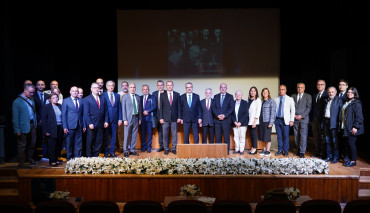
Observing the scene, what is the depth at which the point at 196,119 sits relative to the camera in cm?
603

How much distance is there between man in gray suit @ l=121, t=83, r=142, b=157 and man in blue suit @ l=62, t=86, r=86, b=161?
814mm

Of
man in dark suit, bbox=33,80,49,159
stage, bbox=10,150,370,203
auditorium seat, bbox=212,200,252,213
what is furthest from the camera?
man in dark suit, bbox=33,80,49,159

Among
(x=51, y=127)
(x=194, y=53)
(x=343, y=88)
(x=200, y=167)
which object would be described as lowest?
(x=200, y=167)

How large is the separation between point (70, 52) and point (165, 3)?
9.62 feet

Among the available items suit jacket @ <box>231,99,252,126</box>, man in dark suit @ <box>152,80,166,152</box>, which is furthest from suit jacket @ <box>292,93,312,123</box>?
man in dark suit @ <box>152,80,166,152</box>

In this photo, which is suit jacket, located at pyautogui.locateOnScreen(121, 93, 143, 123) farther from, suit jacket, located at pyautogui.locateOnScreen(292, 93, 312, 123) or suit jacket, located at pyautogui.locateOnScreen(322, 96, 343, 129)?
suit jacket, located at pyautogui.locateOnScreen(322, 96, 343, 129)

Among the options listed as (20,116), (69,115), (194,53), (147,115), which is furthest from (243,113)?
(20,116)

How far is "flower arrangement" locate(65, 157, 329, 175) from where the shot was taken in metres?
4.29

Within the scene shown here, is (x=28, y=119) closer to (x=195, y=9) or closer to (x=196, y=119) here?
(x=196, y=119)

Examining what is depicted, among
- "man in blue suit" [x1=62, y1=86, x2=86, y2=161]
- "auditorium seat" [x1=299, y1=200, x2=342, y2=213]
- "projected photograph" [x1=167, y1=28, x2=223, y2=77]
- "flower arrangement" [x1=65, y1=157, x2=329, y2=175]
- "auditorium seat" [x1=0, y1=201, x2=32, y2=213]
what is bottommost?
"flower arrangement" [x1=65, y1=157, x2=329, y2=175]

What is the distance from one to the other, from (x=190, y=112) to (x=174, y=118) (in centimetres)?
35

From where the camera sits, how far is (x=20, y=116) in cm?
489

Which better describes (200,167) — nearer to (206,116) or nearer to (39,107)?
(206,116)

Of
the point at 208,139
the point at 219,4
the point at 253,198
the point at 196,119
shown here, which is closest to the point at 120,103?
the point at 196,119
